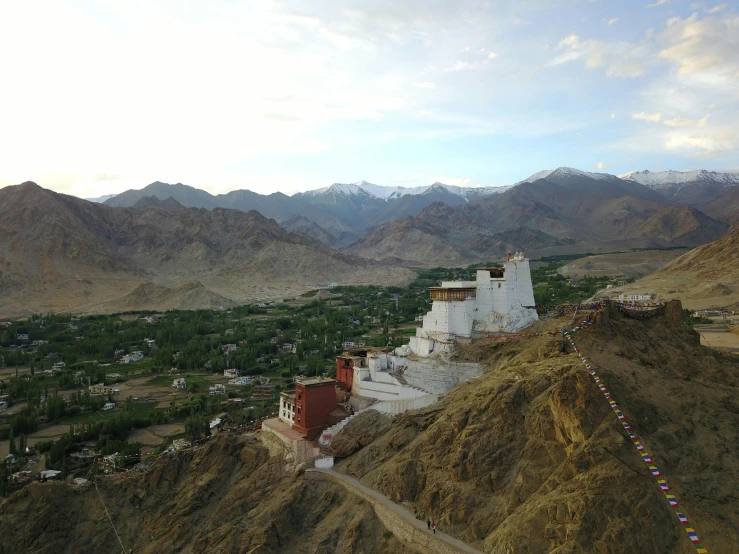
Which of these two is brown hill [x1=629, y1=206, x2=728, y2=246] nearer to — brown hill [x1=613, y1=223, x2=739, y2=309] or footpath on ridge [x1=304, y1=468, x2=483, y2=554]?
brown hill [x1=613, y1=223, x2=739, y2=309]

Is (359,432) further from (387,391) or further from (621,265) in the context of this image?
(621,265)

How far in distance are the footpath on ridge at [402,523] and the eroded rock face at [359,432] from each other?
5.49 feet

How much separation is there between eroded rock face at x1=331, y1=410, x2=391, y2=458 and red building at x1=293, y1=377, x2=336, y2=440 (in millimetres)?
1536

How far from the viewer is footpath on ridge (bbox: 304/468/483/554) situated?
18.0 metres

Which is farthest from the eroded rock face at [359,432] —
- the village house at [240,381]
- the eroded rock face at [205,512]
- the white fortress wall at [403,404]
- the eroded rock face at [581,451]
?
the village house at [240,381]

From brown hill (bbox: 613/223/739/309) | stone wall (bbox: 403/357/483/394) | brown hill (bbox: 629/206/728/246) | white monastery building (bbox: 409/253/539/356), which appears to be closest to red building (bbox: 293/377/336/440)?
stone wall (bbox: 403/357/483/394)

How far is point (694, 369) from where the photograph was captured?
21844 mm

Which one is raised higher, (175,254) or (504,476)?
(175,254)

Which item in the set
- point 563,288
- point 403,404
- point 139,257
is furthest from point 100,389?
point 139,257

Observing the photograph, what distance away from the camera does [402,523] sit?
66.1 feet

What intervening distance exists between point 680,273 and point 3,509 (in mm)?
88499

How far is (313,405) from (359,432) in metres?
2.95

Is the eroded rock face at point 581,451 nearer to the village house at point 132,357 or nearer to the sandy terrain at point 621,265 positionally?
the village house at point 132,357

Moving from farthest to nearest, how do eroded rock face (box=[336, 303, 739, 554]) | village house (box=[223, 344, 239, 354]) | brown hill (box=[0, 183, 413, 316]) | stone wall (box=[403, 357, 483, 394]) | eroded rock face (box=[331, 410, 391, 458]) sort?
1. brown hill (box=[0, 183, 413, 316])
2. village house (box=[223, 344, 239, 354])
3. stone wall (box=[403, 357, 483, 394])
4. eroded rock face (box=[331, 410, 391, 458])
5. eroded rock face (box=[336, 303, 739, 554])
